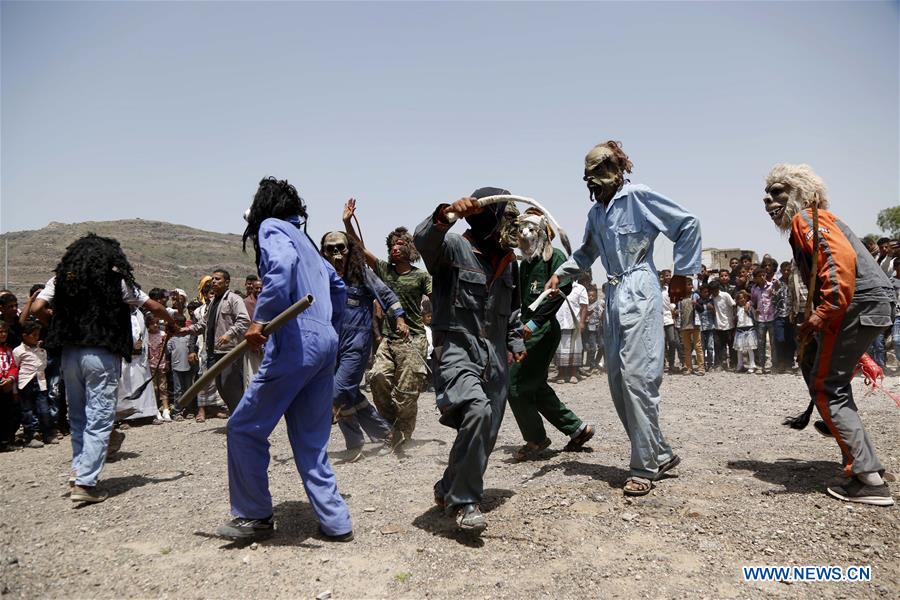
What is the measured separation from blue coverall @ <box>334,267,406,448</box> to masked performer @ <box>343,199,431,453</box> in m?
0.14

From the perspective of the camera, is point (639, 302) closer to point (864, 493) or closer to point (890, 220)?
point (864, 493)

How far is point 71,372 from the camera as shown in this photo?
539 centimetres

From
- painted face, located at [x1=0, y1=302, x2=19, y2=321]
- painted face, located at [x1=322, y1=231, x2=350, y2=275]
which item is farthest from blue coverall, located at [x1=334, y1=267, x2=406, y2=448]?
painted face, located at [x1=0, y1=302, x2=19, y2=321]

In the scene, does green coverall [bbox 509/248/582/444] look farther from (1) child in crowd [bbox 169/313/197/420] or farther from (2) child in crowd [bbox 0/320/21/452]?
(1) child in crowd [bbox 169/313/197/420]

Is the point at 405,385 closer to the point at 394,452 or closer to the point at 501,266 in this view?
the point at 394,452

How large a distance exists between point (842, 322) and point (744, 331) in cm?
857

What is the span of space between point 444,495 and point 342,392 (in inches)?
98.2

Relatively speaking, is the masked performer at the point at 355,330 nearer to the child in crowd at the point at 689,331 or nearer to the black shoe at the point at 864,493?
the black shoe at the point at 864,493

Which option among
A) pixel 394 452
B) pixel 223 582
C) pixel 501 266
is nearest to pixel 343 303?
pixel 501 266

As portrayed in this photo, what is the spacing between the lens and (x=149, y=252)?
50312 mm

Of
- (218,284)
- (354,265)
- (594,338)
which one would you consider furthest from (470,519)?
(594,338)

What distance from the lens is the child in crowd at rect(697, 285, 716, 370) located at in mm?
12820

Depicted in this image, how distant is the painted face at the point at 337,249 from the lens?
661 cm

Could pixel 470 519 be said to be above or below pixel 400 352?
below
